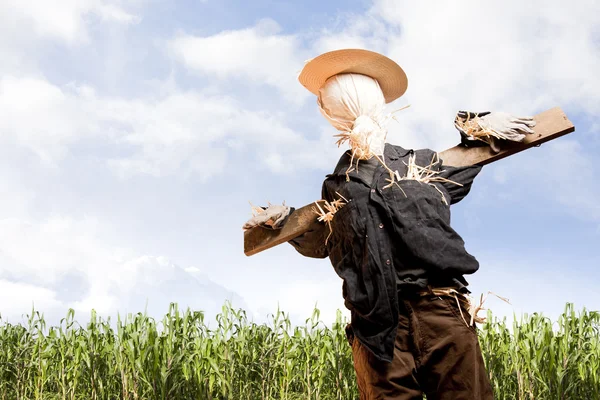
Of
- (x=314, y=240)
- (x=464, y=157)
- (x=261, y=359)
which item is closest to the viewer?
(x=464, y=157)

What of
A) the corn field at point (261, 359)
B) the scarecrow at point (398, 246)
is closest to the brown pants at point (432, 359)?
the scarecrow at point (398, 246)

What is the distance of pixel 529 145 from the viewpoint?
2102 mm

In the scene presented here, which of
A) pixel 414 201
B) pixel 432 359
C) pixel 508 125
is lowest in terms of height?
pixel 432 359

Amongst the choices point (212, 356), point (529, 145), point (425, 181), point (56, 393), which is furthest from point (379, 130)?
point (56, 393)

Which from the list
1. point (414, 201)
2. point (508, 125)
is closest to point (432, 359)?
point (414, 201)

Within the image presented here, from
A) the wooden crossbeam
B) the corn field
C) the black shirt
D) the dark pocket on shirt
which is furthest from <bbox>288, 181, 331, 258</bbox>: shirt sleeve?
the corn field

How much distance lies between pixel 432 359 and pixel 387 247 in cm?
40

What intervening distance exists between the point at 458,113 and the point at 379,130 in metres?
0.34

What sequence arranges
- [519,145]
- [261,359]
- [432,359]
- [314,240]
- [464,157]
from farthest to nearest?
[261,359], [314,240], [464,157], [519,145], [432,359]

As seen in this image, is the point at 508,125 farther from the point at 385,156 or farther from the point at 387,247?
the point at 387,247

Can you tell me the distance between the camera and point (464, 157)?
2.21 meters

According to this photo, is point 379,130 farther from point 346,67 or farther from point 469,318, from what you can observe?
point 469,318

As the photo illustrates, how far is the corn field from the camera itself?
12.5 feet

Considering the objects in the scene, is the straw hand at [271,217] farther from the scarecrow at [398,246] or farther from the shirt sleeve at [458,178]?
the shirt sleeve at [458,178]
